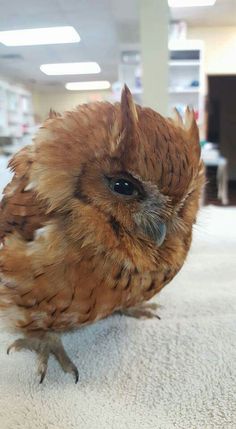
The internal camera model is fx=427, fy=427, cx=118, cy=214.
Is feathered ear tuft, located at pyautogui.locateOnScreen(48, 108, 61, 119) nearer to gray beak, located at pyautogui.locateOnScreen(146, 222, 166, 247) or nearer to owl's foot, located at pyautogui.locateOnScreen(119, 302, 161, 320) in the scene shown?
gray beak, located at pyautogui.locateOnScreen(146, 222, 166, 247)

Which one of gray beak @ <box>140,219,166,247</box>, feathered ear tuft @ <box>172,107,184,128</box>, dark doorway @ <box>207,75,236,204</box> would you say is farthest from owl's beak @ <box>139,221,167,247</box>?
dark doorway @ <box>207,75,236,204</box>

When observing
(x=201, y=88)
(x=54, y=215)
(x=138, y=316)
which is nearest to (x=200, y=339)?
(x=138, y=316)

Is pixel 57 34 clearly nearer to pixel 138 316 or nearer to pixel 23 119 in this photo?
pixel 23 119

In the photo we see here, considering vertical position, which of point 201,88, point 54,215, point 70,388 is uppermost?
point 201,88

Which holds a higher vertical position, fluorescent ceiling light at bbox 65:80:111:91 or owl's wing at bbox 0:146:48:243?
fluorescent ceiling light at bbox 65:80:111:91

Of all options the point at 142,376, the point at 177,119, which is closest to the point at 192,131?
the point at 177,119

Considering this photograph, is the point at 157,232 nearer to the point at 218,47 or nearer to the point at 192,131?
the point at 192,131
